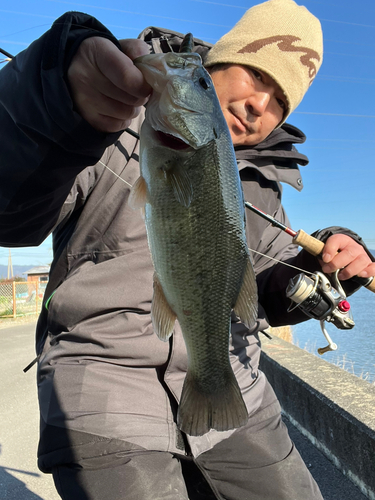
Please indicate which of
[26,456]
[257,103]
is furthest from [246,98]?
[26,456]

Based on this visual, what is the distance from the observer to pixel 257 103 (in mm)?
2934

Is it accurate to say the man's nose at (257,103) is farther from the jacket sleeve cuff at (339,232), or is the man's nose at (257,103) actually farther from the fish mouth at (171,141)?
the fish mouth at (171,141)

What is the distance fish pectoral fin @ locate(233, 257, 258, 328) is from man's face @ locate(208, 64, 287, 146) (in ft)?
5.20

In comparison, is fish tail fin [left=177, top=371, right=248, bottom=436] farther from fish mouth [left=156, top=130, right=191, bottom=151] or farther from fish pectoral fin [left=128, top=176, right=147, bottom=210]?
fish mouth [left=156, top=130, right=191, bottom=151]

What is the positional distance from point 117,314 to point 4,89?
4.01ft

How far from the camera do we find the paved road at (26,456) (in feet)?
10.8

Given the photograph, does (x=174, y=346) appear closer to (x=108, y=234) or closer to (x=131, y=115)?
(x=108, y=234)

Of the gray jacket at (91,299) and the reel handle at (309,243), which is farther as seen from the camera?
the reel handle at (309,243)

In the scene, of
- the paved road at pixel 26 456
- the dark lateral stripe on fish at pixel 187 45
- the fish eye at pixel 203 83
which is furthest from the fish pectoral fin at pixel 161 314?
the paved road at pixel 26 456

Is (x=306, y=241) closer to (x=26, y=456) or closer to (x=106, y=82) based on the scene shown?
(x=106, y=82)

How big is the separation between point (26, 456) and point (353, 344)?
9.74 metres

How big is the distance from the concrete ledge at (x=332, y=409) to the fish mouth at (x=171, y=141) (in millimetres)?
2581

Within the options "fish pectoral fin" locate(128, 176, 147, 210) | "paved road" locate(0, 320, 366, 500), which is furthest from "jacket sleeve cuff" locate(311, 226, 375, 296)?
"fish pectoral fin" locate(128, 176, 147, 210)

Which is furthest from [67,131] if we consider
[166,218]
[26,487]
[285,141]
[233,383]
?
[26,487]
